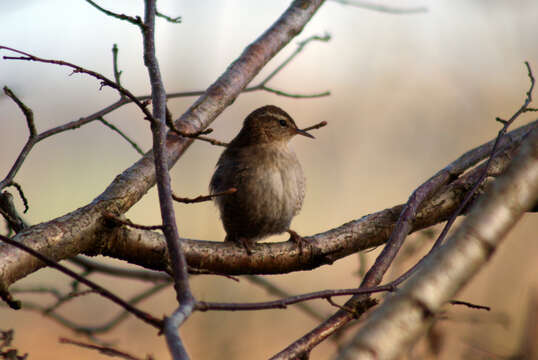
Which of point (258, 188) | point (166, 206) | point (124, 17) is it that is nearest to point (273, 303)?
point (166, 206)

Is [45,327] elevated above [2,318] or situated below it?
below

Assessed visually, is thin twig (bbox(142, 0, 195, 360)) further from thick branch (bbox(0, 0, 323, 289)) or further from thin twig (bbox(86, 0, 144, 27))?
thick branch (bbox(0, 0, 323, 289))

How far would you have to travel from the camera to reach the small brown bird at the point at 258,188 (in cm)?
407

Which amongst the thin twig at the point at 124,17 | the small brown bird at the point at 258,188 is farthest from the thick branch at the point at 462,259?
the small brown bird at the point at 258,188

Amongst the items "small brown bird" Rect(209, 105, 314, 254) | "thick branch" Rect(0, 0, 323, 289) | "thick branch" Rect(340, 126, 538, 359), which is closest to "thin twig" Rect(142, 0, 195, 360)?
"thick branch" Rect(340, 126, 538, 359)

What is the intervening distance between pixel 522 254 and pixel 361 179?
3.02m

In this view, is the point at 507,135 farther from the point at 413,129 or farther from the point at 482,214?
the point at 413,129

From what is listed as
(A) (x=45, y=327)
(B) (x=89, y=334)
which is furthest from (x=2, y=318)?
(B) (x=89, y=334)

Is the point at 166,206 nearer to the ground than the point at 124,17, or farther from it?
nearer to the ground

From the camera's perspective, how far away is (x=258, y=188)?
4.07 meters

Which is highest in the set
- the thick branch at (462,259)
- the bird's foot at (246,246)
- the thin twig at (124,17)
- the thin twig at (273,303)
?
the thin twig at (124,17)

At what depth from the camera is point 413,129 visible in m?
8.00

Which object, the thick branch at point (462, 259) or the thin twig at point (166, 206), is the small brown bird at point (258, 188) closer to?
the thin twig at point (166, 206)

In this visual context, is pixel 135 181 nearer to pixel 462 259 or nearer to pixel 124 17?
pixel 124 17
